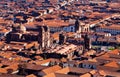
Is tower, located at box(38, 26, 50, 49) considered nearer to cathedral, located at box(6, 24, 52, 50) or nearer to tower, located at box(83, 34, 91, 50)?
cathedral, located at box(6, 24, 52, 50)

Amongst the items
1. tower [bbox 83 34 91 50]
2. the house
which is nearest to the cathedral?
tower [bbox 83 34 91 50]

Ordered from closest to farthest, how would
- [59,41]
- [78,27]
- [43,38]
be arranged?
[43,38], [59,41], [78,27]

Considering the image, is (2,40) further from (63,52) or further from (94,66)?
(94,66)

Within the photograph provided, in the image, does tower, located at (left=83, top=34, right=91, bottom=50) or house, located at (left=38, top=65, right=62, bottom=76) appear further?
tower, located at (left=83, top=34, right=91, bottom=50)

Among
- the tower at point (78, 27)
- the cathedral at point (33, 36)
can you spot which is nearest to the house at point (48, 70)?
the cathedral at point (33, 36)

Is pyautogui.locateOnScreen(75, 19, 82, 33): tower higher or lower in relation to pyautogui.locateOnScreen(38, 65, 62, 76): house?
lower

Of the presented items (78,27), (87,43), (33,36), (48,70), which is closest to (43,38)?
(33,36)

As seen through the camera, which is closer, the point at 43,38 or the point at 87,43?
the point at 87,43

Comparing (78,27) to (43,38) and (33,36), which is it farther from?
(43,38)

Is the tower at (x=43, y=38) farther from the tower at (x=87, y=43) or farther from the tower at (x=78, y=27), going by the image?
the tower at (x=78, y=27)
